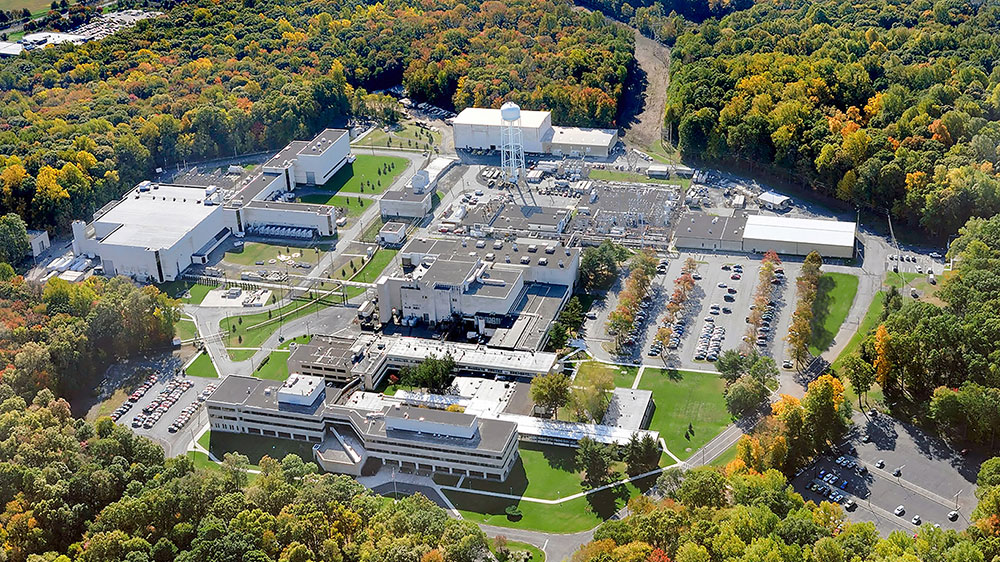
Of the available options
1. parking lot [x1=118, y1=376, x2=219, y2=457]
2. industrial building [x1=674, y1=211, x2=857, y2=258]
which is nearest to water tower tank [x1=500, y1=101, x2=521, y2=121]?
industrial building [x1=674, y1=211, x2=857, y2=258]

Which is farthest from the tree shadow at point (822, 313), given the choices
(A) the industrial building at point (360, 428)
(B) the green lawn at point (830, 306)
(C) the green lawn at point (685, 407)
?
(A) the industrial building at point (360, 428)

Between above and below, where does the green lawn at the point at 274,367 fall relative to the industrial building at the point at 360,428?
below

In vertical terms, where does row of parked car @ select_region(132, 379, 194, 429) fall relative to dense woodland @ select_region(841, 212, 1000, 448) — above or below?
below

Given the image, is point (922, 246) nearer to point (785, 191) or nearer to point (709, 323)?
point (785, 191)

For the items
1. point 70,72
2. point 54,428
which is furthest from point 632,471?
point 70,72

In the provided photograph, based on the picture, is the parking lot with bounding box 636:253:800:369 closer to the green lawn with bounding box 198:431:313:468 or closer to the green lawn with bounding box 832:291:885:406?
the green lawn with bounding box 832:291:885:406

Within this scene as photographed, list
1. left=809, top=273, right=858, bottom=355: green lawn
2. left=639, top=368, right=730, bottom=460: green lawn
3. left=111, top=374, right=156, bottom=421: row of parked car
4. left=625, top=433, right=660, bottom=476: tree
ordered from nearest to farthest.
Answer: left=625, top=433, right=660, bottom=476: tree, left=639, top=368, right=730, bottom=460: green lawn, left=111, top=374, right=156, bottom=421: row of parked car, left=809, top=273, right=858, bottom=355: green lawn

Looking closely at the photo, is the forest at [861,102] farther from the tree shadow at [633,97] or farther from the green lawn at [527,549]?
the green lawn at [527,549]
